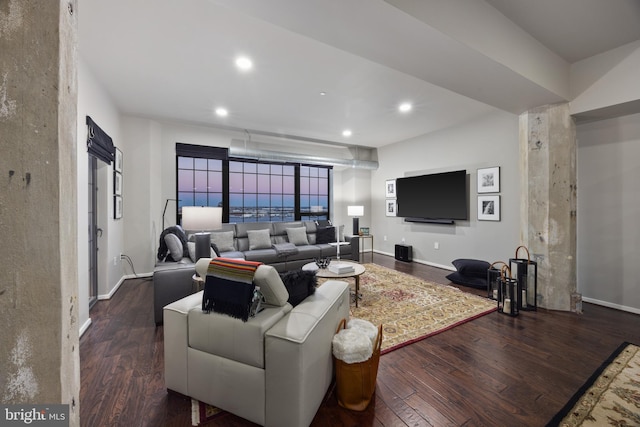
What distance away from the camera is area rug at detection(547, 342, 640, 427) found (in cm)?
151

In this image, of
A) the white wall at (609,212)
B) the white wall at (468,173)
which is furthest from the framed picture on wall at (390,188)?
the white wall at (609,212)

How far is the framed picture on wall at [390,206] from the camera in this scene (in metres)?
6.21

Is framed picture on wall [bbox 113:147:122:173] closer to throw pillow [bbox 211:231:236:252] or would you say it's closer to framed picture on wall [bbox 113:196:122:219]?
framed picture on wall [bbox 113:196:122:219]

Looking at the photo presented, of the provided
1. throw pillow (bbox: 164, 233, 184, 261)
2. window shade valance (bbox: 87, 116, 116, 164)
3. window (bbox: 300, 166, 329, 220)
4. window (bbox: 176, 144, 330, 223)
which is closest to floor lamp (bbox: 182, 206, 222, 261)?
throw pillow (bbox: 164, 233, 184, 261)

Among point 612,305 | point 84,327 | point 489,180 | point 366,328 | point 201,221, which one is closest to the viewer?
point 366,328

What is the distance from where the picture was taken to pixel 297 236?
5477 mm

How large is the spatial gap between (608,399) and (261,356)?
2246mm

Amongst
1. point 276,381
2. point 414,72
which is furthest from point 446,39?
point 276,381

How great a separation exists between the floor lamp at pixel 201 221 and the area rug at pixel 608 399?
3146 millimetres

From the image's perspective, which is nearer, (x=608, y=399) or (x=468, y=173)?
(x=608, y=399)

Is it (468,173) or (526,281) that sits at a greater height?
(468,173)

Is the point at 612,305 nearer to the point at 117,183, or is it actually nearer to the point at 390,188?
the point at 390,188

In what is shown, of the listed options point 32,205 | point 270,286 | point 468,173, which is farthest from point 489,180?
point 32,205

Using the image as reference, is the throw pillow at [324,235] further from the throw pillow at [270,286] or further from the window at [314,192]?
the throw pillow at [270,286]
